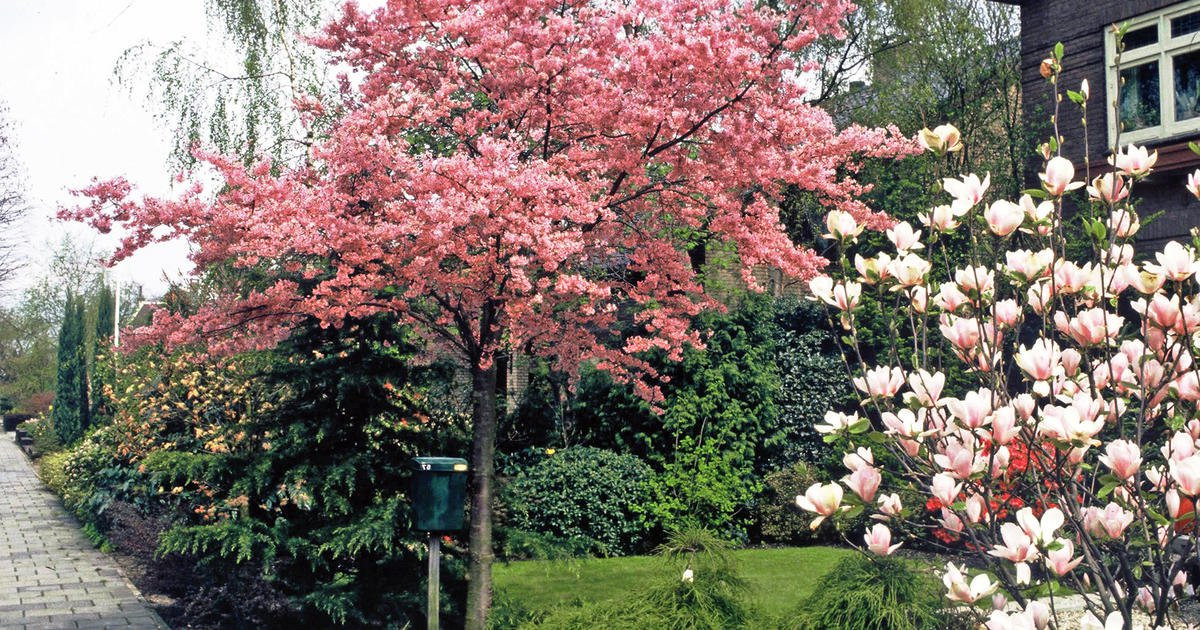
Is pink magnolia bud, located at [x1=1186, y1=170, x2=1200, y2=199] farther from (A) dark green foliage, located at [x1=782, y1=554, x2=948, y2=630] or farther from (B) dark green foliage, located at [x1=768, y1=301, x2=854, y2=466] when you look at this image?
(B) dark green foliage, located at [x1=768, y1=301, x2=854, y2=466]

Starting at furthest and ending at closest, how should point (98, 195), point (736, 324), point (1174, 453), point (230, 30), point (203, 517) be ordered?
point (230, 30)
point (736, 324)
point (203, 517)
point (98, 195)
point (1174, 453)

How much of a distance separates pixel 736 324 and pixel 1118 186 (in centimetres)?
890

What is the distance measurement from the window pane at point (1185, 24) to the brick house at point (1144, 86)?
0.03 ft

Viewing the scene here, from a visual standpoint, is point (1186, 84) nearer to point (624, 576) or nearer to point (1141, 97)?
point (1141, 97)

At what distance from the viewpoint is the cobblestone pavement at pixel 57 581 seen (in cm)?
781

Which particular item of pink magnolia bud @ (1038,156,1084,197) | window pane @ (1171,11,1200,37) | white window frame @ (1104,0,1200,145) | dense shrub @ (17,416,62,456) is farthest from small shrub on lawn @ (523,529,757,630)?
dense shrub @ (17,416,62,456)

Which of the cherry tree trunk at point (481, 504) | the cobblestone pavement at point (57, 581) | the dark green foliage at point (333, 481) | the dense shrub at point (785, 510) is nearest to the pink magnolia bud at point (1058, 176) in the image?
the cherry tree trunk at point (481, 504)

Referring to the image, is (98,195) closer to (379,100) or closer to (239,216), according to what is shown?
(239,216)

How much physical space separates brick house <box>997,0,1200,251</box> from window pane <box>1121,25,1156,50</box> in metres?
0.01

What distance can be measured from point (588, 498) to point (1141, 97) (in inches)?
303

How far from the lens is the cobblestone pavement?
7.81m

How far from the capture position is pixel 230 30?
44.1ft

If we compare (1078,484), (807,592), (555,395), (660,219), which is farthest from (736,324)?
(1078,484)

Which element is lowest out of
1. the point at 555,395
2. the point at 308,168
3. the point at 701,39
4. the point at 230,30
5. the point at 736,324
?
the point at 555,395
